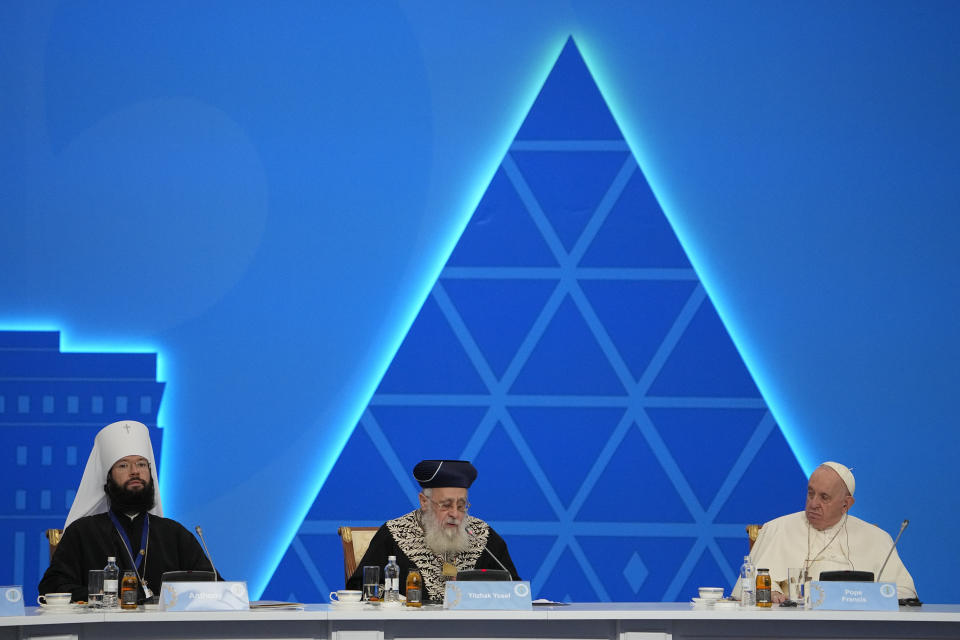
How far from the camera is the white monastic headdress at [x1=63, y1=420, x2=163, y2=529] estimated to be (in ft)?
13.9

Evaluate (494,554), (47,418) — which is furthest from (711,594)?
(47,418)

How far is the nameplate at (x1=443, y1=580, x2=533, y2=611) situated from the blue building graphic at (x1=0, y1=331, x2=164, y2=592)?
236cm

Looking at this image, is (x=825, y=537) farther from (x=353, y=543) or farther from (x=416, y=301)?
(x=416, y=301)

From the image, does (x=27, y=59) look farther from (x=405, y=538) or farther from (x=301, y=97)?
(x=405, y=538)

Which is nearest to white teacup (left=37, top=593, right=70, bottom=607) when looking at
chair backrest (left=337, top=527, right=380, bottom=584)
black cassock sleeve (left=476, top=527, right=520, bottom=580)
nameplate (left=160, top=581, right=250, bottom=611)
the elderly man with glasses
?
nameplate (left=160, top=581, right=250, bottom=611)

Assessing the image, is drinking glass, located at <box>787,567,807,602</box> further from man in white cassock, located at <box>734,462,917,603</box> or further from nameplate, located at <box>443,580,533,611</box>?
nameplate, located at <box>443,580,533,611</box>

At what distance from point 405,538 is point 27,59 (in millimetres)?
3017

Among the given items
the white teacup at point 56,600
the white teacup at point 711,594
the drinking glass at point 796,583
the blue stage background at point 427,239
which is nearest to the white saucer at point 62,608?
the white teacup at point 56,600

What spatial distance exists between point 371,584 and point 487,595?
392mm

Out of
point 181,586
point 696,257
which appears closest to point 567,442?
point 696,257

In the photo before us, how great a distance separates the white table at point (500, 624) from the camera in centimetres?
332

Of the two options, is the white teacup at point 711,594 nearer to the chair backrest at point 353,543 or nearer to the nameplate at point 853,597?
the nameplate at point 853,597

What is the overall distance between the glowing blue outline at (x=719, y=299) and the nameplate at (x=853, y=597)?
6.21ft

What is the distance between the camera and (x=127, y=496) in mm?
4242
